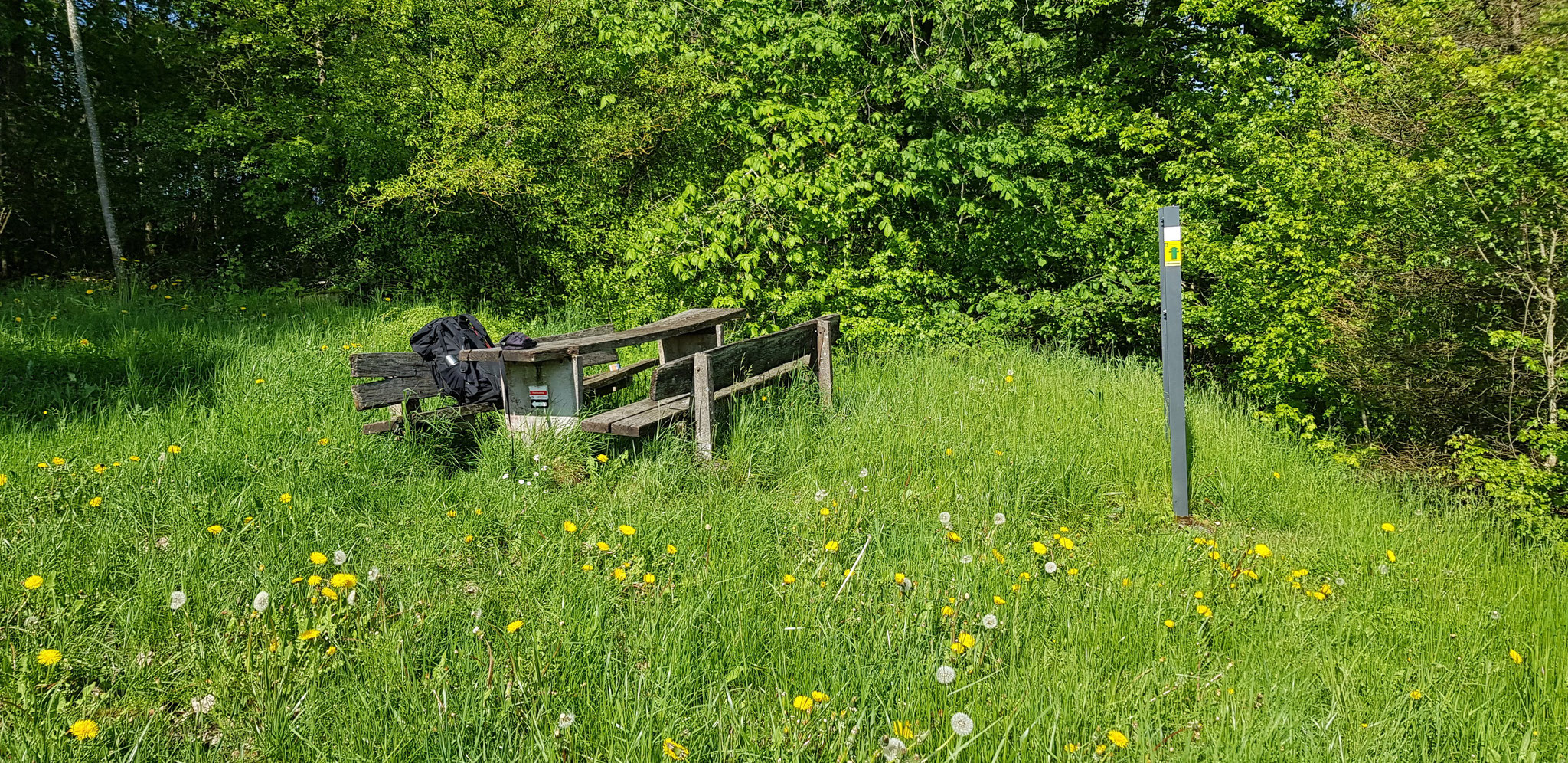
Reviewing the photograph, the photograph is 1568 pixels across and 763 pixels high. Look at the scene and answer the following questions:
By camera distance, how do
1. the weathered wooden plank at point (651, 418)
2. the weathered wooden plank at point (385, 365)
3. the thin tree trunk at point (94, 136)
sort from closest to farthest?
the weathered wooden plank at point (651, 418) < the weathered wooden plank at point (385, 365) < the thin tree trunk at point (94, 136)

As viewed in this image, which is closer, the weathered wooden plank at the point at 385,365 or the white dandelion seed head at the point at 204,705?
the white dandelion seed head at the point at 204,705

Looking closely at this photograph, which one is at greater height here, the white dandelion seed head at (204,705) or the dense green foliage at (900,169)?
the dense green foliage at (900,169)

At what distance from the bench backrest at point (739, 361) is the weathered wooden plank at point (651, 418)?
0.05 m

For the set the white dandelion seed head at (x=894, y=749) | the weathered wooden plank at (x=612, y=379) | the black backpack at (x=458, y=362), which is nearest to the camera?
the white dandelion seed head at (x=894, y=749)

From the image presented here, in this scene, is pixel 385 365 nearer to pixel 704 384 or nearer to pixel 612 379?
pixel 612 379

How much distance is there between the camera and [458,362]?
503cm

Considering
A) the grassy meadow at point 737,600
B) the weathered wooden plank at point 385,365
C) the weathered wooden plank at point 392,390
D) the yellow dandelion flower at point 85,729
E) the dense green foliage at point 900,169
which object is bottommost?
the grassy meadow at point 737,600

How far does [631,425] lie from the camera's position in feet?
13.4

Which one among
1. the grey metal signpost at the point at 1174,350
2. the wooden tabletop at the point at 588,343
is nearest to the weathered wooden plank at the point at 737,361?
the wooden tabletop at the point at 588,343

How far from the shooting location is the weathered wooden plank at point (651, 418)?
410 cm

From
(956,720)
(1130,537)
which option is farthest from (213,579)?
(1130,537)

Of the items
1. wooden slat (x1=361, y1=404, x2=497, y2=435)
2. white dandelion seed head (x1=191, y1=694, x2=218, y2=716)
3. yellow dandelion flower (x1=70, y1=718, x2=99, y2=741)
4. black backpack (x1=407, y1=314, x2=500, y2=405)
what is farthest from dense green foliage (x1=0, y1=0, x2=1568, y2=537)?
yellow dandelion flower (x1=70, y1=718, x2=99, y2=741)

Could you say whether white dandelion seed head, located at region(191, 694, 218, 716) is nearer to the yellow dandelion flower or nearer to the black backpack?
the yellow dandelion flower

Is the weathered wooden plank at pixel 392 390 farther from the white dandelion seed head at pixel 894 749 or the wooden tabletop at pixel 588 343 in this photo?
the white dandelion seed head at pixel 894 749
